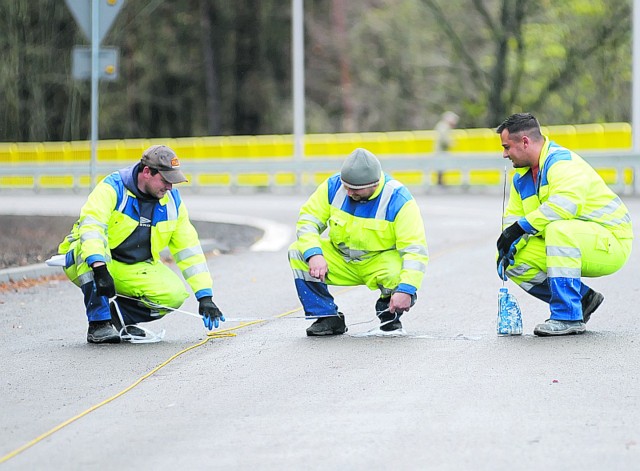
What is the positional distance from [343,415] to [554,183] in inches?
110

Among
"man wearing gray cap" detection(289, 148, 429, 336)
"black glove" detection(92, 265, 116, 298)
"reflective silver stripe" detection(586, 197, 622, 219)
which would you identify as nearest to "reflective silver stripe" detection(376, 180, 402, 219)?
"man wearing gray cap" detection(289, 148, 429, 336)

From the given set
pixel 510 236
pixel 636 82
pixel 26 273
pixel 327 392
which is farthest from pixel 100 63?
pixel 636 82

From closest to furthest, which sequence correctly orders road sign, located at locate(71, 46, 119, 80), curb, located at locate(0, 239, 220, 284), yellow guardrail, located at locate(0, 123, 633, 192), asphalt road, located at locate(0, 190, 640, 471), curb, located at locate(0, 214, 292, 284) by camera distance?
asphalt road, located at locate(0, 190, 640, 471) < curb, located at locate(0, 239, 220, 284) < curb, located at locate(0, 214, 292, 284) < road sign, located at locate(71, 46, 119, 80) < yellow guardrail, located at locate(0, 123, 633, 192)

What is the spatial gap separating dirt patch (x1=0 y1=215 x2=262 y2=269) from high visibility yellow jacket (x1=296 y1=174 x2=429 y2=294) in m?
5.57

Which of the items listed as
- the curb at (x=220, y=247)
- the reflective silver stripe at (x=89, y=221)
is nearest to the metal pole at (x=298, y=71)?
the curb at (x=220, y=247)

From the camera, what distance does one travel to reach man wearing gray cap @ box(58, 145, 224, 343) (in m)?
8.05

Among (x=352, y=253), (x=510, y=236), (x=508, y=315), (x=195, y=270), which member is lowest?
(x=508, y=315)

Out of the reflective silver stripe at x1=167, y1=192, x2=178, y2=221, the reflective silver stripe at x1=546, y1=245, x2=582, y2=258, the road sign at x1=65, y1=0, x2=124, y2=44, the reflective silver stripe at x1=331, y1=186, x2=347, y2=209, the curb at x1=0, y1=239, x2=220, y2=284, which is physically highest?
the road sign at x1=65, y1=0, x2=124, y2=44

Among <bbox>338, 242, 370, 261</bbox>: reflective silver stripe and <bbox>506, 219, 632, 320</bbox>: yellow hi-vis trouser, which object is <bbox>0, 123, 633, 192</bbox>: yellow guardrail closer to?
<bbox>506, 219, 632, 320</bbox>: yellow hi-vis trouser

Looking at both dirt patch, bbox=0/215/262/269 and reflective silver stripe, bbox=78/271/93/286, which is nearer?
reflective silver stripe, bbox=78/271/93/286

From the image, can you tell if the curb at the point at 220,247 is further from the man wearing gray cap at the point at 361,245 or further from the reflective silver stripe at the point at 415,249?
the reflective silver stripe at the point at 415,249

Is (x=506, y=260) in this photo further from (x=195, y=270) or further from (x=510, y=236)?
(x=195, y=270)

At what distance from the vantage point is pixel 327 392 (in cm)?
653

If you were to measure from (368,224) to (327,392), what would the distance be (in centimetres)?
196
